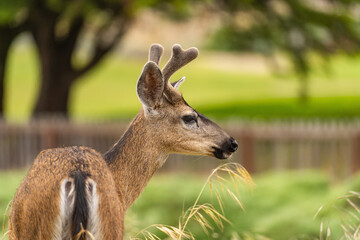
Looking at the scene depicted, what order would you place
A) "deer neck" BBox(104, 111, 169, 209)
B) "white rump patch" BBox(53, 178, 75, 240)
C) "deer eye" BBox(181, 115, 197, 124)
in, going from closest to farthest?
"white rump patch" BBox(53, 178, 75, 240) → "deer neck" BBox(104, 111, 169, 209) → "deer eye" BBox(181, 115, 197, 124)

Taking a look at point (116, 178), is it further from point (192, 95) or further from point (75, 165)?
point (192, 95)

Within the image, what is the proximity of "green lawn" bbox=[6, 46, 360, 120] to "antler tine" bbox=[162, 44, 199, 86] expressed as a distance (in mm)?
17756

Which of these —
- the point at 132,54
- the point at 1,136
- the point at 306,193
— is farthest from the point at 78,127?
the point at 132,54

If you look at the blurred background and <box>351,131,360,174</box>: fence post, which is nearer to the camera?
the blurred background

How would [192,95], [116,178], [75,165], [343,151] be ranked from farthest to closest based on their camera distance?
[192,95], [343,151], [116,178], [75,165]

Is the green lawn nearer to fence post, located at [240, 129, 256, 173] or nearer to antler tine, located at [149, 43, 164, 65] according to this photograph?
fence post, located at [240, 129, 256, 173]

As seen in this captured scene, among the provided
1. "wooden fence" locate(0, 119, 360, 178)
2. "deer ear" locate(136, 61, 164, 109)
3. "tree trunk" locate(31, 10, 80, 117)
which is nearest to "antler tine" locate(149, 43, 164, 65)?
"deer ear" locate(136, 61, 164, 109)

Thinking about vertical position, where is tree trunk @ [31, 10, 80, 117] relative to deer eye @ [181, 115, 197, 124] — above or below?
below

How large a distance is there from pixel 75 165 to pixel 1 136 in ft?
35.6

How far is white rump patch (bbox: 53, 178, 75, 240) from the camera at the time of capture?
9.09 ft

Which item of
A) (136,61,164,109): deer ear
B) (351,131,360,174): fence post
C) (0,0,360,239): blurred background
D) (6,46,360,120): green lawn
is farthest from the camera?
(6,46,360,120): green lawn

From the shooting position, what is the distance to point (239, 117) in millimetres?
21391

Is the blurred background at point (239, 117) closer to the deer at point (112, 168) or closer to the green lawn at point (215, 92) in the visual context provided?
the green lawn at point (215, 92)

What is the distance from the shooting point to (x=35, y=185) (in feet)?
9.57
